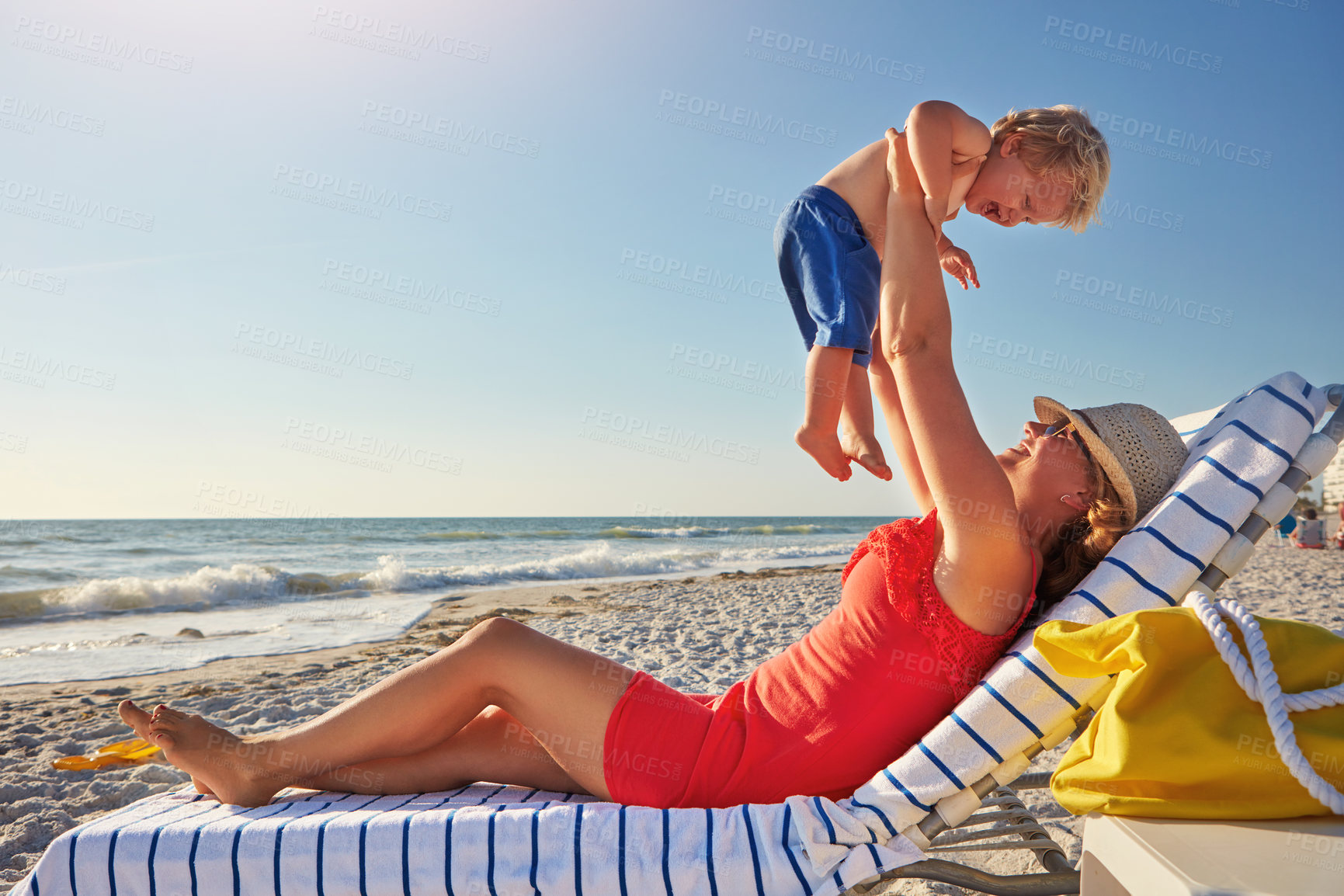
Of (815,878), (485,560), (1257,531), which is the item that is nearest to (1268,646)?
(1257,531)

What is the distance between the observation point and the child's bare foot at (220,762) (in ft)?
6.13

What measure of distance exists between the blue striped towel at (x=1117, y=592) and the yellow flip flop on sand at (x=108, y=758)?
3.45 metres

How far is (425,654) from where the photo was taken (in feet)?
23.9

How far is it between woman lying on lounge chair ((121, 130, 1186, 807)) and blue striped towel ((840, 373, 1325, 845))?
116mm

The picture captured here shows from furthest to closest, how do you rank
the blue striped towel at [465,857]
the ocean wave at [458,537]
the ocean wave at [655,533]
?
the ocean wave at [655,533]
the ocean wave at [458,537]
the blue striped towel at [465,857]

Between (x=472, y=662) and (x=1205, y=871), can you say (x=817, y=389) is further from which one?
(x=1205, y=871)

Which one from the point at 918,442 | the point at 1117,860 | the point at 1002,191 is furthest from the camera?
the point at 1002,191

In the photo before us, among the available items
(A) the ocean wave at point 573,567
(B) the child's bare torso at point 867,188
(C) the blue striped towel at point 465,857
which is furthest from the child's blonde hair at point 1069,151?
(A) the ocean wave at point 573,567

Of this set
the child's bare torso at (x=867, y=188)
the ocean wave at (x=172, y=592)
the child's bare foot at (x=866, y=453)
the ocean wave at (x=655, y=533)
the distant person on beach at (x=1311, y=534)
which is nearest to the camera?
the child's bare foot at (x=866, y=453)

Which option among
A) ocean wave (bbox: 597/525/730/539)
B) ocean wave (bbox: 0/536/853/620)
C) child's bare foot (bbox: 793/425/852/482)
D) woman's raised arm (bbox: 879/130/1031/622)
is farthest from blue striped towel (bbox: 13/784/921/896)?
ocean wave (bbox: 597/525/730/539)

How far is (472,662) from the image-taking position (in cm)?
187

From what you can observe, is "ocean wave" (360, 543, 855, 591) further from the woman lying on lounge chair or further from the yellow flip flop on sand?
the woman lying on lounge chair

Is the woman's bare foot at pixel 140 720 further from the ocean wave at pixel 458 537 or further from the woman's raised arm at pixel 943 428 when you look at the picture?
the ocean wave at pixel 458 537

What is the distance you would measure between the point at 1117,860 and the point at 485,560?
1916 centimetres
